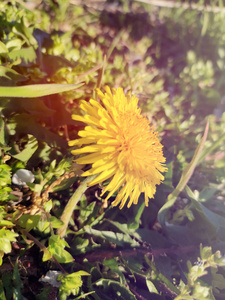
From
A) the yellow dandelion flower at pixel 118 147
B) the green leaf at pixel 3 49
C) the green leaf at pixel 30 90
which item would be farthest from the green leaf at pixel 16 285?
the green leaf at pixel 3 49

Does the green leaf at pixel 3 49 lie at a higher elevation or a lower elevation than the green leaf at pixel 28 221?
higher

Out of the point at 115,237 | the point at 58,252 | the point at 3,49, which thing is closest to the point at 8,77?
the point at 3,49

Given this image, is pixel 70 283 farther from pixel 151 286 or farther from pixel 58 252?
pixel 151 286

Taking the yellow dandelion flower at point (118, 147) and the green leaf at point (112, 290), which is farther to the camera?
the green leaf at point (112, 290)

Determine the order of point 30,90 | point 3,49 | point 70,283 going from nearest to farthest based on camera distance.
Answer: point 30,90 < point 70,283 < point 3,49

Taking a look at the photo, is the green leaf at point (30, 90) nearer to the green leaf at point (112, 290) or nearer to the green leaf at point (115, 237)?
the green leaf at point (115, 237)

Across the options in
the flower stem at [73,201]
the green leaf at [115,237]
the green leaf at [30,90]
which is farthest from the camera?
the green leaf at [115,237]

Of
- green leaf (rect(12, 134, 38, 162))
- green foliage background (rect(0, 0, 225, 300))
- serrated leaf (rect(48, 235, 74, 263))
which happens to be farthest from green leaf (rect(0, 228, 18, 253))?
green leaf (rect(12, 134, 38, 162))

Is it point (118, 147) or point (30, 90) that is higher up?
point (30, 90)

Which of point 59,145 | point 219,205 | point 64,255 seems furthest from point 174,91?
point 64,255
